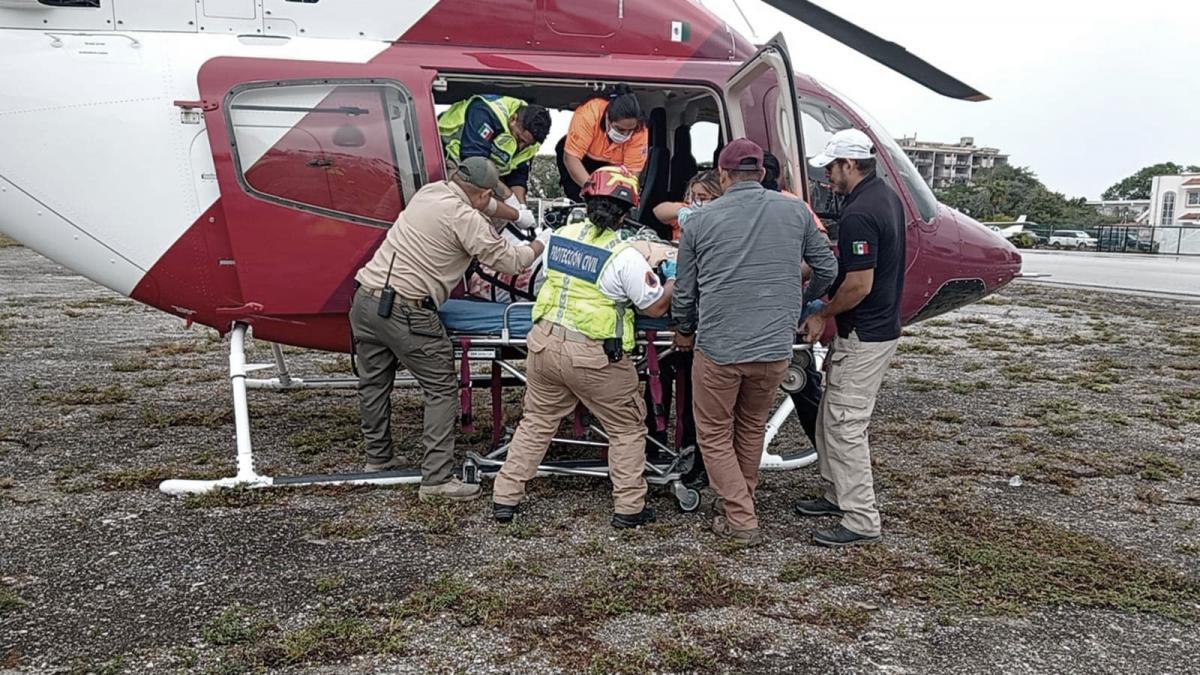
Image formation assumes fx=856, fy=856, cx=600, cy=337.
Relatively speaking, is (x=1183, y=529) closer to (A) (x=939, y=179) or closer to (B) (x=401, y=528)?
(B) (x=401, y=528)

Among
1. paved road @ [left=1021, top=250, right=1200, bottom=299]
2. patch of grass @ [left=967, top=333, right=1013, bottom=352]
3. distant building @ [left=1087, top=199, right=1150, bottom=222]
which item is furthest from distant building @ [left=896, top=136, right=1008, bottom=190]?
patch of grass @ [left=967, top=333, right=1013, bottom=352]

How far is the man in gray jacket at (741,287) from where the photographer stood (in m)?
3.91

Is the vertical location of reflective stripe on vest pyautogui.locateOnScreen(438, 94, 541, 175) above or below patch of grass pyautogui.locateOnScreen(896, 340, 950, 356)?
above

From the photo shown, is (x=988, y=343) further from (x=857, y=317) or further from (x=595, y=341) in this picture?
(x=595, y=341)

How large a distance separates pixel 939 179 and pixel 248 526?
11610cm

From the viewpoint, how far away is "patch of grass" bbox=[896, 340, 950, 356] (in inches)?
410

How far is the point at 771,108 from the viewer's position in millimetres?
5344

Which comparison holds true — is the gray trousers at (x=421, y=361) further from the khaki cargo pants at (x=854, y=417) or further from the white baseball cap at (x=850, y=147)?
the white baseball cap at (x=850, y=147)

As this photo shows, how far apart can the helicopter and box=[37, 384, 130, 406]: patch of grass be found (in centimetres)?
231

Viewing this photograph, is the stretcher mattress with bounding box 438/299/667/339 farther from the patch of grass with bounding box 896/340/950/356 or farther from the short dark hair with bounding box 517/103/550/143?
the patch of grass with bounding box 896/340/950/356

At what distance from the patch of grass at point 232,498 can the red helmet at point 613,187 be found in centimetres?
242

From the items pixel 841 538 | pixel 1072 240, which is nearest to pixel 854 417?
pixel 841 538

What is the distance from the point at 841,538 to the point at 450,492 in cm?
207

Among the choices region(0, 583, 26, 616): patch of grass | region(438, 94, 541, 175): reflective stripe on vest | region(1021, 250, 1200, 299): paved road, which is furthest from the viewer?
region(1021, 250, 1200, 299): paved road
